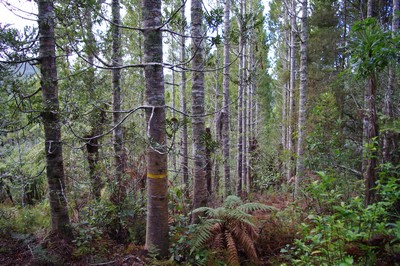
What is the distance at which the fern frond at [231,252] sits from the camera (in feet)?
12.0

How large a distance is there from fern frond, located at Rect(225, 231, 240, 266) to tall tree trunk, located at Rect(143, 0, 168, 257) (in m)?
0.95

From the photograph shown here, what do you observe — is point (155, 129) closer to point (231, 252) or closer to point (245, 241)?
point (231, 252)

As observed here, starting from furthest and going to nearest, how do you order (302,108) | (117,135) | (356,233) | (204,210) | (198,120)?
(302,108) < (117,135) < (198,120) < (204,210) < (356,233)

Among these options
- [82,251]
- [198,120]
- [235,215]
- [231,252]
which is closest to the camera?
[82,251]

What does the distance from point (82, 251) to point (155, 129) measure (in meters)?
Answer: 2.07

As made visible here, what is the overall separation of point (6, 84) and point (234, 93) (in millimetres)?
16486

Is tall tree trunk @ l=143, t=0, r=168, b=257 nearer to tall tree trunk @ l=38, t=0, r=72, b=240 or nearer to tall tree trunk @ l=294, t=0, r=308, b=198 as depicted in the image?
tall tree trunk @ l=38, t=0, r=72, b=240

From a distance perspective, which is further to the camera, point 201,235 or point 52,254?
point 201,235

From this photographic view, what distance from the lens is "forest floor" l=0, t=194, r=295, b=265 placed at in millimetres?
3428

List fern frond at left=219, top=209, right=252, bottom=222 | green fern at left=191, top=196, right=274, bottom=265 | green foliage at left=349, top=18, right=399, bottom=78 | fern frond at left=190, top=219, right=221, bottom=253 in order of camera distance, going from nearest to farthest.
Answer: green foliage at left=349, top=18, right=399, bottom=78 < fern frond at left=190, top=219, right=221, bottom=253 < green fern at left=191, top=196, right=274, bottom=265 < fern frond at left=219, top=209, right=252, bottom=222

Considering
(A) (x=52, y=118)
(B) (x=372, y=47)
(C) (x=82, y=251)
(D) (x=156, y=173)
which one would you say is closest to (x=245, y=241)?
(D) (x=156, y=173)

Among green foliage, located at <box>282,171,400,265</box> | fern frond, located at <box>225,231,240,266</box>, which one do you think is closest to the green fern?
fern frond, located at <box>225,231,240,266</box>

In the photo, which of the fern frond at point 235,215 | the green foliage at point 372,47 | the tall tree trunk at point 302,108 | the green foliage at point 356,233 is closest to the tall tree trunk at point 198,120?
the fern frond at point 235,215

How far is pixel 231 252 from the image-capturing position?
375 centimetres
